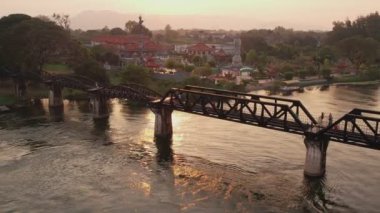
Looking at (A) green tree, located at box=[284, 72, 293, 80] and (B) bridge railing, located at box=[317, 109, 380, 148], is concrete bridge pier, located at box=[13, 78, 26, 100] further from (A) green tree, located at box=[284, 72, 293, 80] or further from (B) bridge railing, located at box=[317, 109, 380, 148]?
(A) green tree, located at box=[284, 72, 293, 80]

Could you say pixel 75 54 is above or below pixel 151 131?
above

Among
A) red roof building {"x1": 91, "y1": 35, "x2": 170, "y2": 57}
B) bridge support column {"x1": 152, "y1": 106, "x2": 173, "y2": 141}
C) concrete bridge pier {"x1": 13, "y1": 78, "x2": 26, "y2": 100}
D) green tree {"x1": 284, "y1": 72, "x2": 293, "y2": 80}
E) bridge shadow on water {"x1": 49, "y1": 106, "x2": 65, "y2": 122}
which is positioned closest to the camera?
bridge support column {"x1": 152, "y1": 106, "x2": 173, "y2": 141}

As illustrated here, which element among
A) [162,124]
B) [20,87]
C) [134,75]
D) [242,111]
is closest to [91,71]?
[134,75]

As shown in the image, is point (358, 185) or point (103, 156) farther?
point (103, 156)

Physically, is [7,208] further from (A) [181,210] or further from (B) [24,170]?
(A) [181,210]

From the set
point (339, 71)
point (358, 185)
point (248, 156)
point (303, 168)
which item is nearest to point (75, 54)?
point (248, 156)

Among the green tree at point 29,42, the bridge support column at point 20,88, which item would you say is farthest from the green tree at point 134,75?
the bridge support column at point 20,88

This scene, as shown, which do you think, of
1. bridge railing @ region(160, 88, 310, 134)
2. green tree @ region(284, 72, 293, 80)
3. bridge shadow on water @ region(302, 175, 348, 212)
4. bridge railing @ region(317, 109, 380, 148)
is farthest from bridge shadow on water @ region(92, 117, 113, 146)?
green tree @ region(284, 72, 293, 80)
